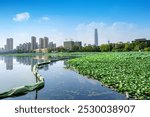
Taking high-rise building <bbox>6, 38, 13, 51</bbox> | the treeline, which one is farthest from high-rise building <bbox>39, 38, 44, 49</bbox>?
the treeline

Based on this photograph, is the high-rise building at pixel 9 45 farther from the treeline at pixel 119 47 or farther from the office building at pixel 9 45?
the treeline at pixel 119 47

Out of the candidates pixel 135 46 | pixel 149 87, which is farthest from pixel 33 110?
pixel 135 46

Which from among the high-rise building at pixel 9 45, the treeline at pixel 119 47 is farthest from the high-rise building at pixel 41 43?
the treeline at pixel 119 47

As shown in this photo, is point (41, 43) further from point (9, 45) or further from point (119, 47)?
point (119, 47)

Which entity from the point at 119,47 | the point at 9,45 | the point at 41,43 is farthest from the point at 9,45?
the point at 119,47

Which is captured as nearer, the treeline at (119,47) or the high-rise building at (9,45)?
the treeline at (119,47)

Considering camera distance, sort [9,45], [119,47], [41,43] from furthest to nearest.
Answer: [41,43] < [9,45] < [119,47]

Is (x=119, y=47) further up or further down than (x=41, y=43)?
further down

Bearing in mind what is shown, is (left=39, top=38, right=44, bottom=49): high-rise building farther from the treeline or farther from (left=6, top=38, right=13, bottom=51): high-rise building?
the treeline

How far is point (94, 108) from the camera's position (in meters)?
4.42

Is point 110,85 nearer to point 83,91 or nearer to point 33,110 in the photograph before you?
point 83,91

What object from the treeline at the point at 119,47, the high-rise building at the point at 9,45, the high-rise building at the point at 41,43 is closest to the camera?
the treeline at the point at 119,47

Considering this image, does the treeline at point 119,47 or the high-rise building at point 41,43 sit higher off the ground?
the high-rise building at point 41,43

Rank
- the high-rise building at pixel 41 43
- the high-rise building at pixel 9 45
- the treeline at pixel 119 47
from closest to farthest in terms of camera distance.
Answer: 1. the treeline at pixel 119 47
2. the high-rise building at pixel 9 45
3. the high-rise building at pixel 41 43
